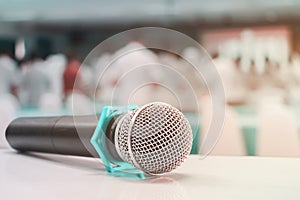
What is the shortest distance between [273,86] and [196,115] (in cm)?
408

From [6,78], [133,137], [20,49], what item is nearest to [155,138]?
[133,137]

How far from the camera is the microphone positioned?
0.50 metres

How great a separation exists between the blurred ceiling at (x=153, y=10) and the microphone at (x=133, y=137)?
17.9 ft

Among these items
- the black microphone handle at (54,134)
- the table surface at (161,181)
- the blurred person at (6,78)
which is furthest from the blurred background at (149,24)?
the table surface at (161,181)

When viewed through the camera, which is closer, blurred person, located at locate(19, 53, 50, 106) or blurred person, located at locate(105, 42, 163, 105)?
blurred person, located at locate(105, 42, 163, 105)

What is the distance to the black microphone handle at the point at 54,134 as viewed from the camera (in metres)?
0.60

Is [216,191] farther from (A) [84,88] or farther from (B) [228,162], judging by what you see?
(A) [84,88]

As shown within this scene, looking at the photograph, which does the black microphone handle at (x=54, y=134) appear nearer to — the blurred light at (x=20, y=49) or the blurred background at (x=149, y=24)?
the blurred background at (x=149, y=24)

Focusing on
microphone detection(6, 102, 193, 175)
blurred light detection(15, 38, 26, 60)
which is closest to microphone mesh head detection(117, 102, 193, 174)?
microphone detection(6, 102, 193, 175)

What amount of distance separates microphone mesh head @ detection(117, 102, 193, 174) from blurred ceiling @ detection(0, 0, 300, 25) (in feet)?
18.2

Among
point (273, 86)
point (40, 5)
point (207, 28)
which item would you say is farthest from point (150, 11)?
point (273, 86)

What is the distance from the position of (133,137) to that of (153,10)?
609 cm

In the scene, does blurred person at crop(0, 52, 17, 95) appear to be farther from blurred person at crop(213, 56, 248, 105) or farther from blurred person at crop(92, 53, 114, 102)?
blurred person at crop(92, 53, 114, 102)

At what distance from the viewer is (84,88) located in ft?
2.28
